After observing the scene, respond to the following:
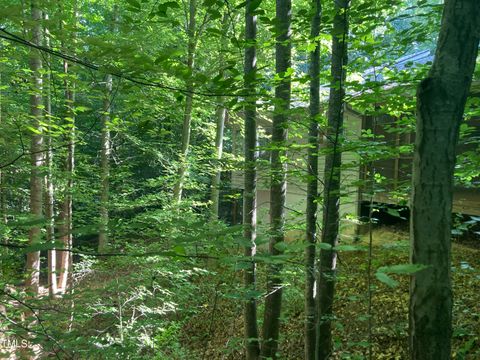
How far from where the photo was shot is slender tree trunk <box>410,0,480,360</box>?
1.22m

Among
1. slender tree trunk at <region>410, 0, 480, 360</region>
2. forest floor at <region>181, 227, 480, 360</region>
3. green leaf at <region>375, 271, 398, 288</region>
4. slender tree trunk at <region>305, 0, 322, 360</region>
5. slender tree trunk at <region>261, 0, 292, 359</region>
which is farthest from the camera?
slender tree trunk at <region>261, 0, 292, 359</region>

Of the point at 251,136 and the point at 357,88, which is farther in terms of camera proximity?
the point at 251,136

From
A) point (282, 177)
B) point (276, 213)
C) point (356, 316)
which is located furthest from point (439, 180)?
point (356, 316)

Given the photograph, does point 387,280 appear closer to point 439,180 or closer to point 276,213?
point 439,180

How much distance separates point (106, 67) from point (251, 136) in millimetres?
3185

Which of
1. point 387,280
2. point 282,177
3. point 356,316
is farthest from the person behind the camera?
point 356,316

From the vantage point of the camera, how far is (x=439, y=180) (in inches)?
48.4

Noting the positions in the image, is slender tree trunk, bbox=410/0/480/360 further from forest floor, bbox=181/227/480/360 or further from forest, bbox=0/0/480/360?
forest floor, bbox=181/227/480/360

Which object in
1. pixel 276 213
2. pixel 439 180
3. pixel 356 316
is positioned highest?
pixel 439 180

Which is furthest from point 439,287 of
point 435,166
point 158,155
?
point 158,155

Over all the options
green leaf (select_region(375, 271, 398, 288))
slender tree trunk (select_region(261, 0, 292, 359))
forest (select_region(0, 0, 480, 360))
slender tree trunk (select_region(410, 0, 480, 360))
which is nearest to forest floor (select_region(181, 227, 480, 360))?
forest (select_region(0, 0, 480, 360))

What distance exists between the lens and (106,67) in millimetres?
1863

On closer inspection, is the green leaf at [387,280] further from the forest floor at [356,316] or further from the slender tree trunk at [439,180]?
the forest floor at [356,316]

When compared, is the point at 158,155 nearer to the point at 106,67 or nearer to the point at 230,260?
the point at 106,67
